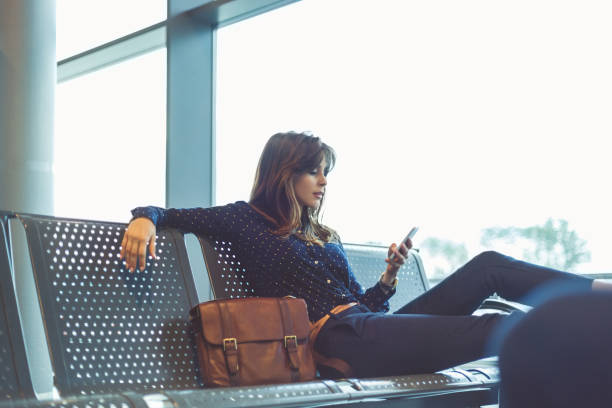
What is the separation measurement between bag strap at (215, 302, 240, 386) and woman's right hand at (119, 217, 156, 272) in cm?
27

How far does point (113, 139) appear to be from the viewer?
493 centimetres

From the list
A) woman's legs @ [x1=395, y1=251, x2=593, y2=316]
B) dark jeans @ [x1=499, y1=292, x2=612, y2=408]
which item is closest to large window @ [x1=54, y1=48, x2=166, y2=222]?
woman's legs @ [x1=395, y1=251, x2=593, y2=316]

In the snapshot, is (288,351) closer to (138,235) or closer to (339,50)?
(138,235)

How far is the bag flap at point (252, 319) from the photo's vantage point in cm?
196

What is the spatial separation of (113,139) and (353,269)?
2.58 m

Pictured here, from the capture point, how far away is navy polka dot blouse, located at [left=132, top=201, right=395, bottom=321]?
2.32 metres

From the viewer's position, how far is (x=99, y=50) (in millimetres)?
4766

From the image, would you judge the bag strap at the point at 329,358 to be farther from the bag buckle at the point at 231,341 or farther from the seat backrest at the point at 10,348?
the seat backrest at the point at 10,348

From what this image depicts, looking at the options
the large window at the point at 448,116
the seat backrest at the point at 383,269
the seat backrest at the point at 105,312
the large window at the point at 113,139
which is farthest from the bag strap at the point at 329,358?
the large window at the point at 113,139

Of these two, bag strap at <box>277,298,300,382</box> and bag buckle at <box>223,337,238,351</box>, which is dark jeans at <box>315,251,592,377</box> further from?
bag buckle at <box>223,337,238,351</box>

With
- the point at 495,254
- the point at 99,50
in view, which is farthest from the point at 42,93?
the point at 495,254

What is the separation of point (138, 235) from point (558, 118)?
6.65 feet

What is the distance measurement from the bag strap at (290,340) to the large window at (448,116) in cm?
143

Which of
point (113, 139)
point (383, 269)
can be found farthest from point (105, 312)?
point (113, 139)
